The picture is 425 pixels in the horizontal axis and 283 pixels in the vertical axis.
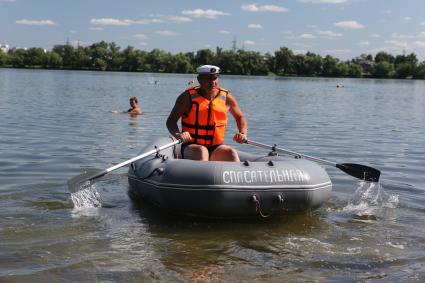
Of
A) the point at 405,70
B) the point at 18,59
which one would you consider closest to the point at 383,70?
the point at 405,70

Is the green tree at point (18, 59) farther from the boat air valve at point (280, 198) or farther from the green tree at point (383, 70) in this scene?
the boat air valve at point (280, 198)

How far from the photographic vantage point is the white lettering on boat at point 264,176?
19.3 feet

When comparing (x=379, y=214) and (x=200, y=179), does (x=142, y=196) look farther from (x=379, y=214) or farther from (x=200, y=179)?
(x=379, y=214)

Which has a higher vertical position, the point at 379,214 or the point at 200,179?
the point at 200,179

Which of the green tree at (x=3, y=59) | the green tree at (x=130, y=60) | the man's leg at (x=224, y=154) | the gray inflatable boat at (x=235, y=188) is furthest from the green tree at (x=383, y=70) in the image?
the gray inflatable boat at (x=235, y=188)

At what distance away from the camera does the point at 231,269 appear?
15.9 feet

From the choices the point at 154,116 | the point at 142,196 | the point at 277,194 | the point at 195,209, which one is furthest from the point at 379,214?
the point at 154,116

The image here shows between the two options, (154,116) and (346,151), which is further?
(154,116)

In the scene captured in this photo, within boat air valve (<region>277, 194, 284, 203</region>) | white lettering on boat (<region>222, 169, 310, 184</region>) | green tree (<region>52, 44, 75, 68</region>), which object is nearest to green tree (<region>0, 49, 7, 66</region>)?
green tree (<region>52, 44, 75, 68</region>)

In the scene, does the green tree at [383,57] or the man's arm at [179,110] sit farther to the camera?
the green tree at [383,57]

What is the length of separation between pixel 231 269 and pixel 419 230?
2430mm

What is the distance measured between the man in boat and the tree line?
109 metres

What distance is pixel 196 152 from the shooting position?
6645 millimetres

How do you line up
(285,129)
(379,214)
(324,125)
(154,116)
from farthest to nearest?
(154,116)
(324,125)
(285,129)
(379,214)
